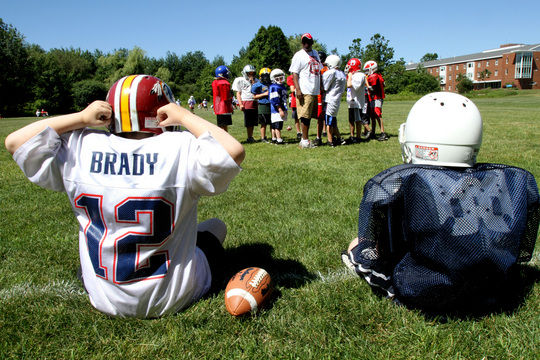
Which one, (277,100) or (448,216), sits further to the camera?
(277,100)

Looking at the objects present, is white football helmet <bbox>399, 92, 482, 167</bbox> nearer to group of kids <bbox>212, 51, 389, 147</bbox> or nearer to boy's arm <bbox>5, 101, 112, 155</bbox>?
boy's arm <bbox>5, 101, 112, 155</bbox>

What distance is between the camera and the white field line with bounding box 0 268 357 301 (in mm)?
2742

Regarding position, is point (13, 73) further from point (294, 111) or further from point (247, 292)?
point (247, 292)

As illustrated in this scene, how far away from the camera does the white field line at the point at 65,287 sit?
274cm

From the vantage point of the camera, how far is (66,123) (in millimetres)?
2061

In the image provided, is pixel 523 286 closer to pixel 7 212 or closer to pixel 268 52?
pixel 7 212

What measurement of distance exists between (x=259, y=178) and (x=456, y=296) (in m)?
4.15

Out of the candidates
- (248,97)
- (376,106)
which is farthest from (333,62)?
(248,97)

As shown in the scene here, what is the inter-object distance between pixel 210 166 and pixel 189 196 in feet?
0.92

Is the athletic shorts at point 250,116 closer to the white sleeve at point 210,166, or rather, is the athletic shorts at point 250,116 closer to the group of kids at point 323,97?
the group of kids at point 323,97

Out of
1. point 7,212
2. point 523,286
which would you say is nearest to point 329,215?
point 523,286

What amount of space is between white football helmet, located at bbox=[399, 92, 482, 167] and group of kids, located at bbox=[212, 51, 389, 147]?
6.27 metres

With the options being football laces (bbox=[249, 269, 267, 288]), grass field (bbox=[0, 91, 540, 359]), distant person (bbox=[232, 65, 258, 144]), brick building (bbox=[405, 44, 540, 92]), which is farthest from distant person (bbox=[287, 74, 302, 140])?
brick building (bbox=[405, 44, 540, 92])

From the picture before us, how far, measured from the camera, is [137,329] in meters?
2.30
